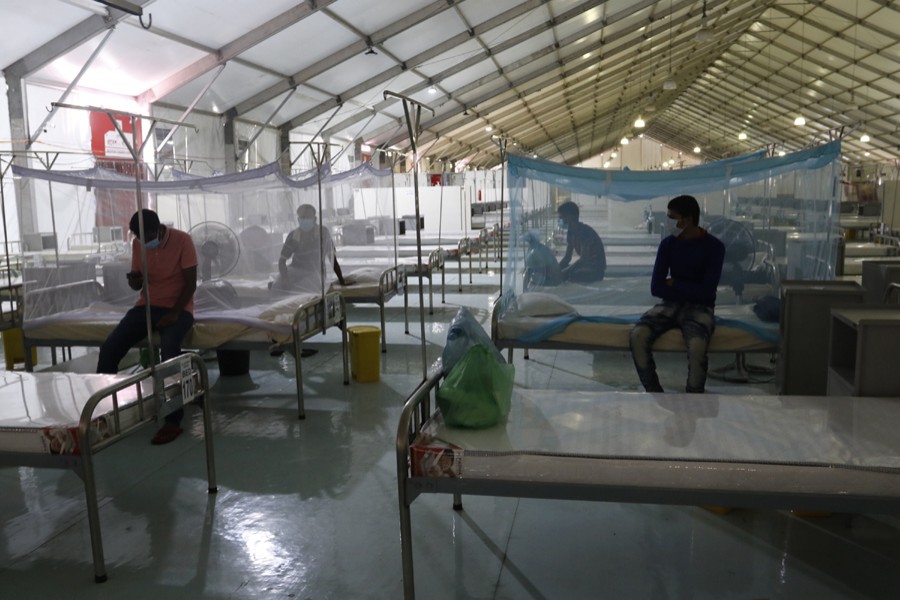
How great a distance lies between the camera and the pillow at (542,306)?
560 centimetres

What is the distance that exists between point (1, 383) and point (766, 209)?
6.01m

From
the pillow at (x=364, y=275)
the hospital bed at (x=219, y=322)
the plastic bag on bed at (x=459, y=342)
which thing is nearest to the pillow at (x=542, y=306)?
the hospital bed at (x=219, y=322)

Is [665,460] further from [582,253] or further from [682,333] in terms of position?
[582,253]

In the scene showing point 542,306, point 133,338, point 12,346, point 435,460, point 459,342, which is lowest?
point 12,346

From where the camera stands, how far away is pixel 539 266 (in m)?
6.27

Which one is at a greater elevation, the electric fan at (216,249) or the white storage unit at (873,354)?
the electric fan at (216,249)

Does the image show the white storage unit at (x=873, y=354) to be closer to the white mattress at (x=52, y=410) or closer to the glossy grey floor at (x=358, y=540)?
the glossy grey floor at (x=358, y=540)

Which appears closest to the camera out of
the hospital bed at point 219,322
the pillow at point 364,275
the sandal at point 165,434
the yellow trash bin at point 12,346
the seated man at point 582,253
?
the sandal at point 165,434

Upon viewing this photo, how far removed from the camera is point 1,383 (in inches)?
160

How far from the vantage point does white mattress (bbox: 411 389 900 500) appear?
2525mm

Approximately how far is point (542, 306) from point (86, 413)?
3.46m

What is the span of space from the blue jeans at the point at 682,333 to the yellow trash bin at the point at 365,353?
2.11 metres

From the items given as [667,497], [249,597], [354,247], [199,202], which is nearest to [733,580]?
[667,497]

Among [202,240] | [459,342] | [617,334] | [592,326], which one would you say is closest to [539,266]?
[592,326]
